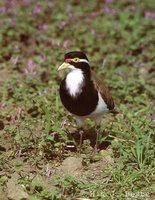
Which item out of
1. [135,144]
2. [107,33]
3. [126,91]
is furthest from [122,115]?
[107,33]

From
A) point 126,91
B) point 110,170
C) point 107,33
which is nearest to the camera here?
point 110,170

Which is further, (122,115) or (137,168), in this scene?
(122,115)

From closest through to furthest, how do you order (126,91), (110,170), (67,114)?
1. (110,170)
2. (67,114)
3. (126,91)

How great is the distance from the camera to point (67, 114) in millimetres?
7488

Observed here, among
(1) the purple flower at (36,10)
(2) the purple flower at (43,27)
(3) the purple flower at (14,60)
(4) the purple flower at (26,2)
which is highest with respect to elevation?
(4) the purple flower at (26,2)

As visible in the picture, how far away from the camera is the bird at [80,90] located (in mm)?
6285

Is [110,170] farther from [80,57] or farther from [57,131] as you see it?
[80,57]

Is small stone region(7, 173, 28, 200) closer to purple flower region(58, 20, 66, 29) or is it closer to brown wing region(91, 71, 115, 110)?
brown wing region(91, 71, 115, 110)

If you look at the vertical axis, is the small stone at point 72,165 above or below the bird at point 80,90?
below

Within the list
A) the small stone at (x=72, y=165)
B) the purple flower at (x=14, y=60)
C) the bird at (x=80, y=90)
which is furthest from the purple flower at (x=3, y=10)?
the small stone at (x=72, y=165)

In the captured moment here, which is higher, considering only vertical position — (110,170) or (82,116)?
(82,116)

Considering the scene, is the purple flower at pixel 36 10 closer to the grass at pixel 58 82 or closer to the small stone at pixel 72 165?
the grass at pixel 58 82

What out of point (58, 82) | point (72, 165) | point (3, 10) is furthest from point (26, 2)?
point (72, 165)

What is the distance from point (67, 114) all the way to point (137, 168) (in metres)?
1.69
